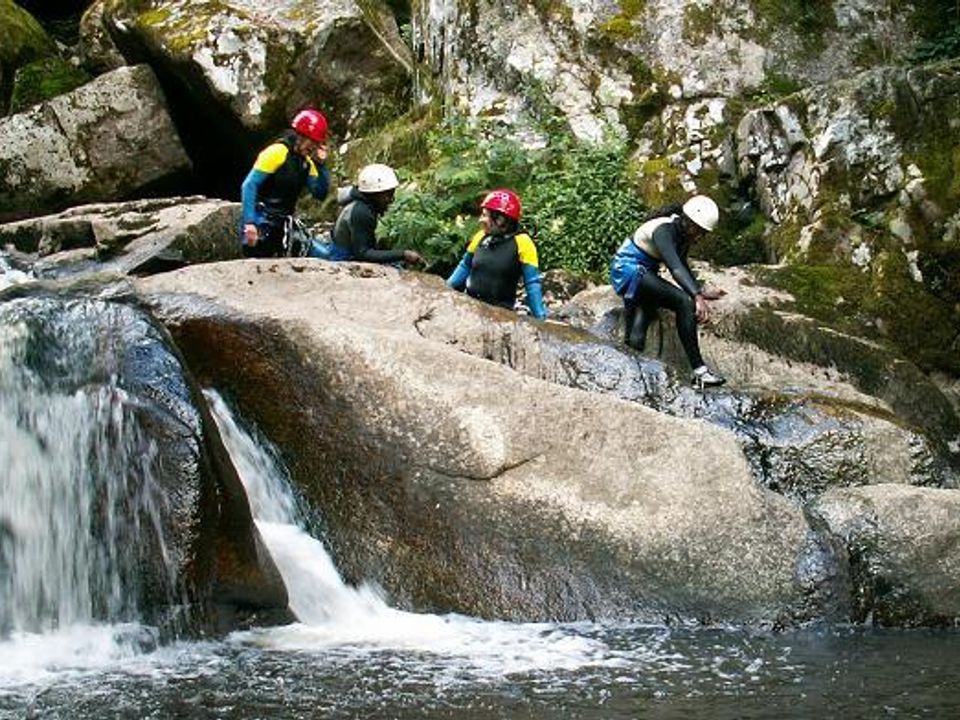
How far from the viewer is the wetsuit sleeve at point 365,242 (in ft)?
37.0

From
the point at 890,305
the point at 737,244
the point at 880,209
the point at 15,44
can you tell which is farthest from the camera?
the point at 15,44

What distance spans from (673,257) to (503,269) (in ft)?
4.76

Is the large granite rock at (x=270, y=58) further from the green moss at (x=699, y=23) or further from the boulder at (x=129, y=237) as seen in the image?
the green moss at (x=699, y=23)

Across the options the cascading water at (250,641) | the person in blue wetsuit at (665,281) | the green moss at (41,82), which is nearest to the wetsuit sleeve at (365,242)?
the person in blue wetsuit at (665,281)

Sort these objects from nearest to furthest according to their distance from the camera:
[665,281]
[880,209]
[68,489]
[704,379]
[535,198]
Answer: [68,489], [704,379], [665,281], [880,209], [535,198]

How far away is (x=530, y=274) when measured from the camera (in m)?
10.9

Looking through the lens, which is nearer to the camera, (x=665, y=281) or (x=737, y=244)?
(x=665, y=281)

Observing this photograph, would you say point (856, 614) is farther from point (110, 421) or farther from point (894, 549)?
point (110, 421)

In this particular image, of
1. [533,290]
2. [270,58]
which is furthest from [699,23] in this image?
[533,290]

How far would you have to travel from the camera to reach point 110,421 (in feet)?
23.0

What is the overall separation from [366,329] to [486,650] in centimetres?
247

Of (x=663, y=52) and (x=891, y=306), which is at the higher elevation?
(x=663, y=52)

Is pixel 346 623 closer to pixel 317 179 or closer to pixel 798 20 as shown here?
pixel 317 179

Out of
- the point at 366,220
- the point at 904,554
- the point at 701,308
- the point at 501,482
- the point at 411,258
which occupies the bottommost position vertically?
the point at 904,554
